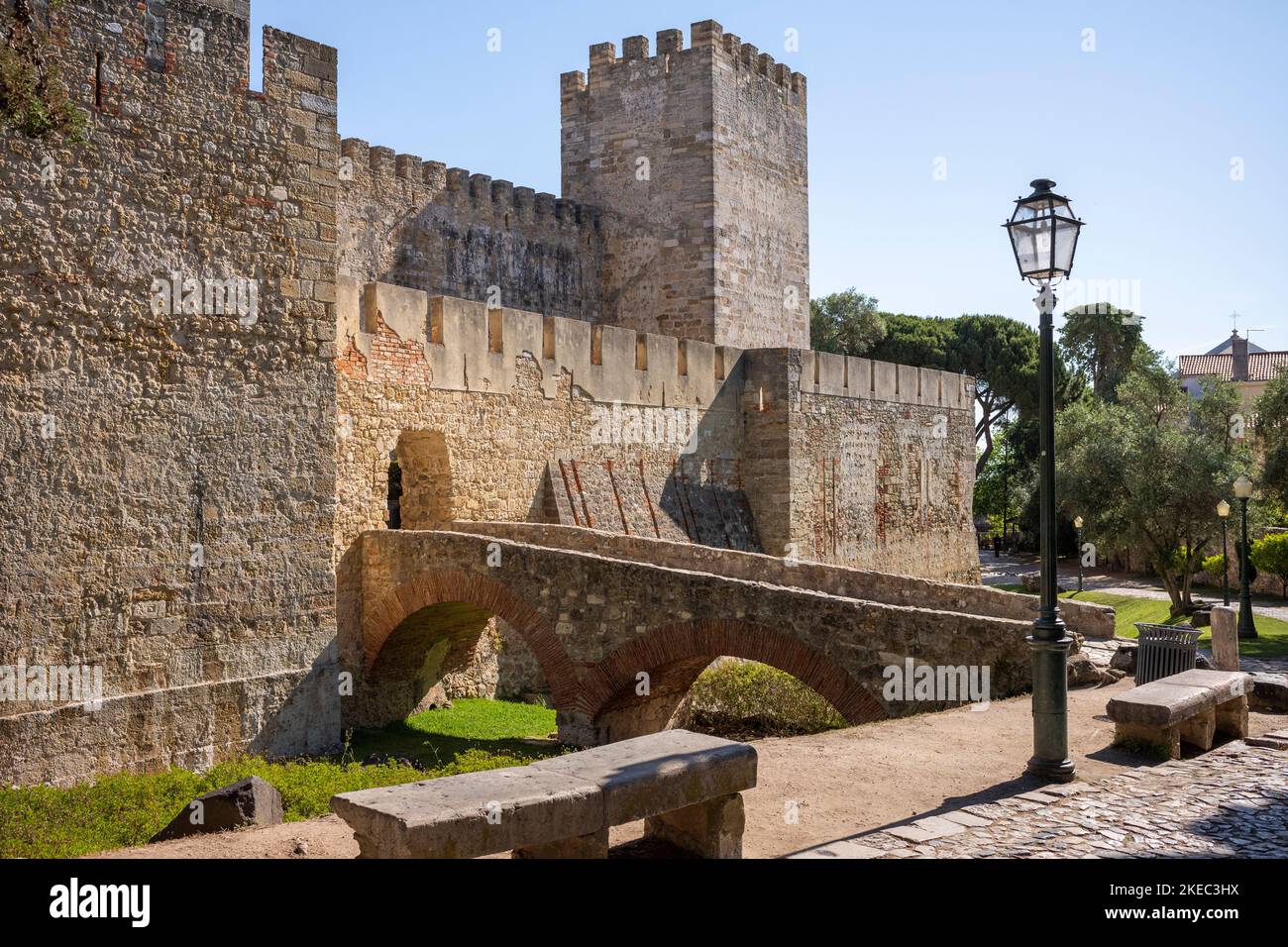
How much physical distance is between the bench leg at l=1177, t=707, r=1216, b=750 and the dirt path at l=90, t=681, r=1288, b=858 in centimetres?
48

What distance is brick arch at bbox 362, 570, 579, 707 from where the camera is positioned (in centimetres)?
1101

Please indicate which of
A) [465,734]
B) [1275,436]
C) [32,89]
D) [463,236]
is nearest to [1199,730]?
[465,734]

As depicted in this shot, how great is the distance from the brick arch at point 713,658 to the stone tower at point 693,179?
10.9m

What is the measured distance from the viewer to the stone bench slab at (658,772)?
15.4 feet

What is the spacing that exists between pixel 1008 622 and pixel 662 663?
3.16 meters

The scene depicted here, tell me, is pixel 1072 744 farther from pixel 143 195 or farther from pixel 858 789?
pixel 143 195

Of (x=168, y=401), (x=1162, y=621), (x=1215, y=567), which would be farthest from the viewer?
(x=1215, y=567)

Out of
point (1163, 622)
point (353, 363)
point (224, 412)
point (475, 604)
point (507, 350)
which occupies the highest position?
point (507, 350)

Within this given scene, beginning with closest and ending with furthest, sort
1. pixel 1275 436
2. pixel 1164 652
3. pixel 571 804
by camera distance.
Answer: pixel 571 804
pixel 1164 652
pixel 1275 436

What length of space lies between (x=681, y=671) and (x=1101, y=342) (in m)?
41.3

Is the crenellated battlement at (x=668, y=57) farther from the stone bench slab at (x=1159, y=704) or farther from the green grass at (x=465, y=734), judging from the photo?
the stone bench slab at (x=1159, y=704)

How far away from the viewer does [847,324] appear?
4200 cm

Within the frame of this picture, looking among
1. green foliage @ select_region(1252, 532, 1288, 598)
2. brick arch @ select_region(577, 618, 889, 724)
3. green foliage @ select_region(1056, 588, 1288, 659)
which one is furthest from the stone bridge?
green foliage @ select_region(1252, 532, 1288, 598)

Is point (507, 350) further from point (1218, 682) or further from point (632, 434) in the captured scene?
point (1218, 682)
